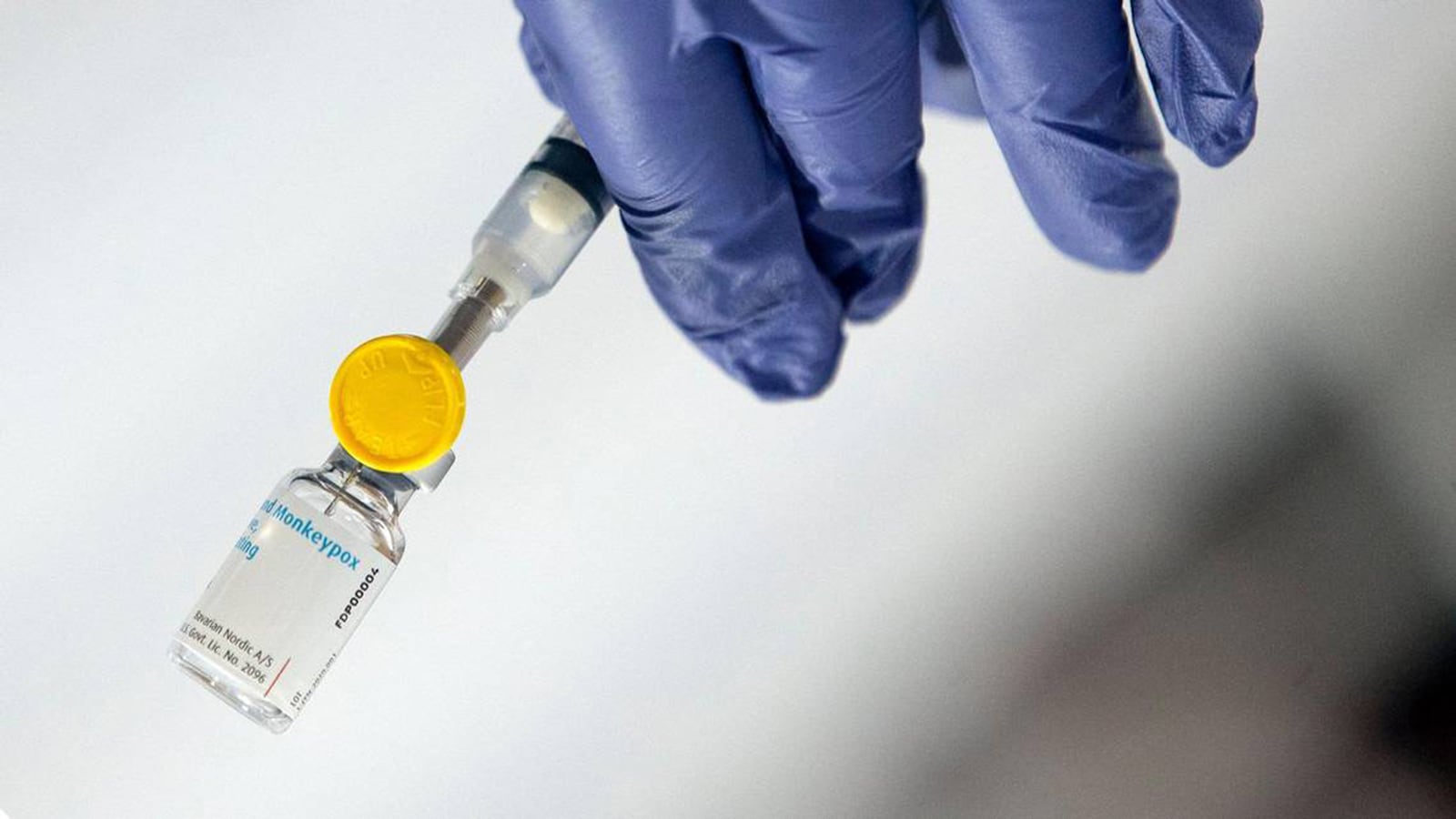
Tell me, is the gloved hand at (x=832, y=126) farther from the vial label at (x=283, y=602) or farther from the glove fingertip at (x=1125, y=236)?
the vial label at (x=283, y=602)

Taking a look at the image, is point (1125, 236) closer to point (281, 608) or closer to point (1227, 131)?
point (1227, 131)

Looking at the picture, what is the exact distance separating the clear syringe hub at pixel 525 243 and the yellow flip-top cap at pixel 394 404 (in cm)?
7

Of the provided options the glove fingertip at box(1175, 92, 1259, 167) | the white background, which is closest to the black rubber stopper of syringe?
the white background

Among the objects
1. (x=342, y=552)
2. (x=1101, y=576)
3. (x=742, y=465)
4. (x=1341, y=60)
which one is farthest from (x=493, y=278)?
(x=1341, y=60)

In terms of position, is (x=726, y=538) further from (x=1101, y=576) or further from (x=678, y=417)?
(x=1101, y=576)

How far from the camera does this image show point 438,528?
1134 millimetres

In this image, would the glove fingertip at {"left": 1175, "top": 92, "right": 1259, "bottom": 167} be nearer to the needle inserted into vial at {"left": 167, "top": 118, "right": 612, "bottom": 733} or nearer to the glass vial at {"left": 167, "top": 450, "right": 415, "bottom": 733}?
the needle inserted into vial at {"left": 167, "top": 118, "right": 612, "bottom": 733}

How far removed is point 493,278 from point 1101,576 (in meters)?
0.82

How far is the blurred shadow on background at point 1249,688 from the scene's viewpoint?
51.1 inches

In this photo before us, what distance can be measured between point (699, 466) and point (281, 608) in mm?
471

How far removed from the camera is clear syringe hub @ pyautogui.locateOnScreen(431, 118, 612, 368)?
911mm

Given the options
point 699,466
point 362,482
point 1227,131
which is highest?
point 1227,131

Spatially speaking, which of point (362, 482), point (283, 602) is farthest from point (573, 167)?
point (283, 602)

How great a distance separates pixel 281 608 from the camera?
2.85 ft
